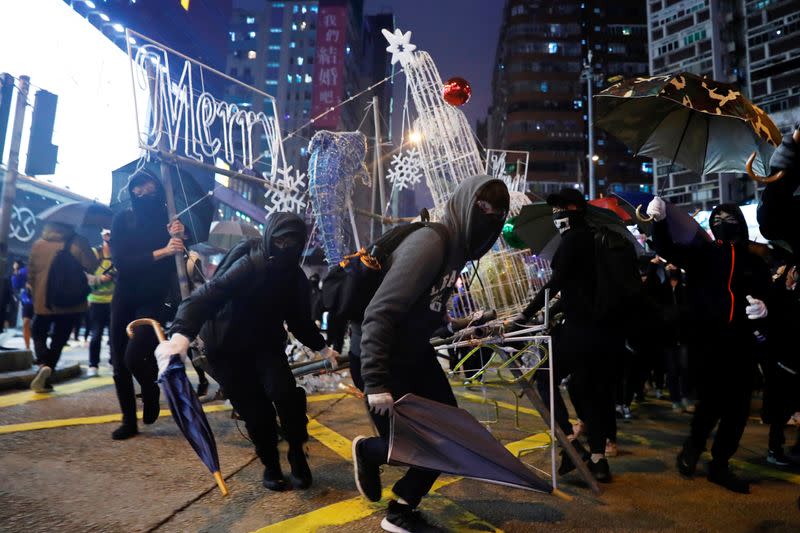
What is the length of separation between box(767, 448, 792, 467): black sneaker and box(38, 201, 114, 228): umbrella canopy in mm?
7517

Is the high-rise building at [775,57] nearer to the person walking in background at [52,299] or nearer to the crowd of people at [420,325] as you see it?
the crowd of people at [420,325]

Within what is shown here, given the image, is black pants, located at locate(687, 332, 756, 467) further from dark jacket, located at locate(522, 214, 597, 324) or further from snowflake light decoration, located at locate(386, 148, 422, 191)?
snowflake light decoration, located at locate(386, 148, 422, 191)

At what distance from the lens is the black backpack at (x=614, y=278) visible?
3.25m

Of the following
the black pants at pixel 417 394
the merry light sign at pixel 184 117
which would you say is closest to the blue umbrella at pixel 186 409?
the black pants at pixel 417 394

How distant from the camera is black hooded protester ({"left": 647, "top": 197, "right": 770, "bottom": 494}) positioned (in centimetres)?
318

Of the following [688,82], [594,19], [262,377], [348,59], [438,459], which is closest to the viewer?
[438,459]

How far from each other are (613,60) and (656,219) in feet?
303

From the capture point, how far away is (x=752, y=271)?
3287 millimetres

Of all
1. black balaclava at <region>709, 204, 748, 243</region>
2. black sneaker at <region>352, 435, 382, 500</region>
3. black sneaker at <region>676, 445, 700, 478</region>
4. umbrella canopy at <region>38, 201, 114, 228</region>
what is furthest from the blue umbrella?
umbrella canopy at <region>38, 201, 114, 228</region>

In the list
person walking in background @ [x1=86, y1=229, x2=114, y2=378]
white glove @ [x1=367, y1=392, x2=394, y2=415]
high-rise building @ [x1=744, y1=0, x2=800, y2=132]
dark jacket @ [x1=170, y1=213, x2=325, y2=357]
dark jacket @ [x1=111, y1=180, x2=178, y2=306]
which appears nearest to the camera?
white glove @ [x1=367, y1=392, x2=394, y2=415]

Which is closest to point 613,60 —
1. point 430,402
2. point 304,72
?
point 304,72

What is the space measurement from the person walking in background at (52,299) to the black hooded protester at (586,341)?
16.5 ft

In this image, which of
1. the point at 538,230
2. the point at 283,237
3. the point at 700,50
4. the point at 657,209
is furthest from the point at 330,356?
the point at 700,50

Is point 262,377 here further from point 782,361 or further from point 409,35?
point 409,35
